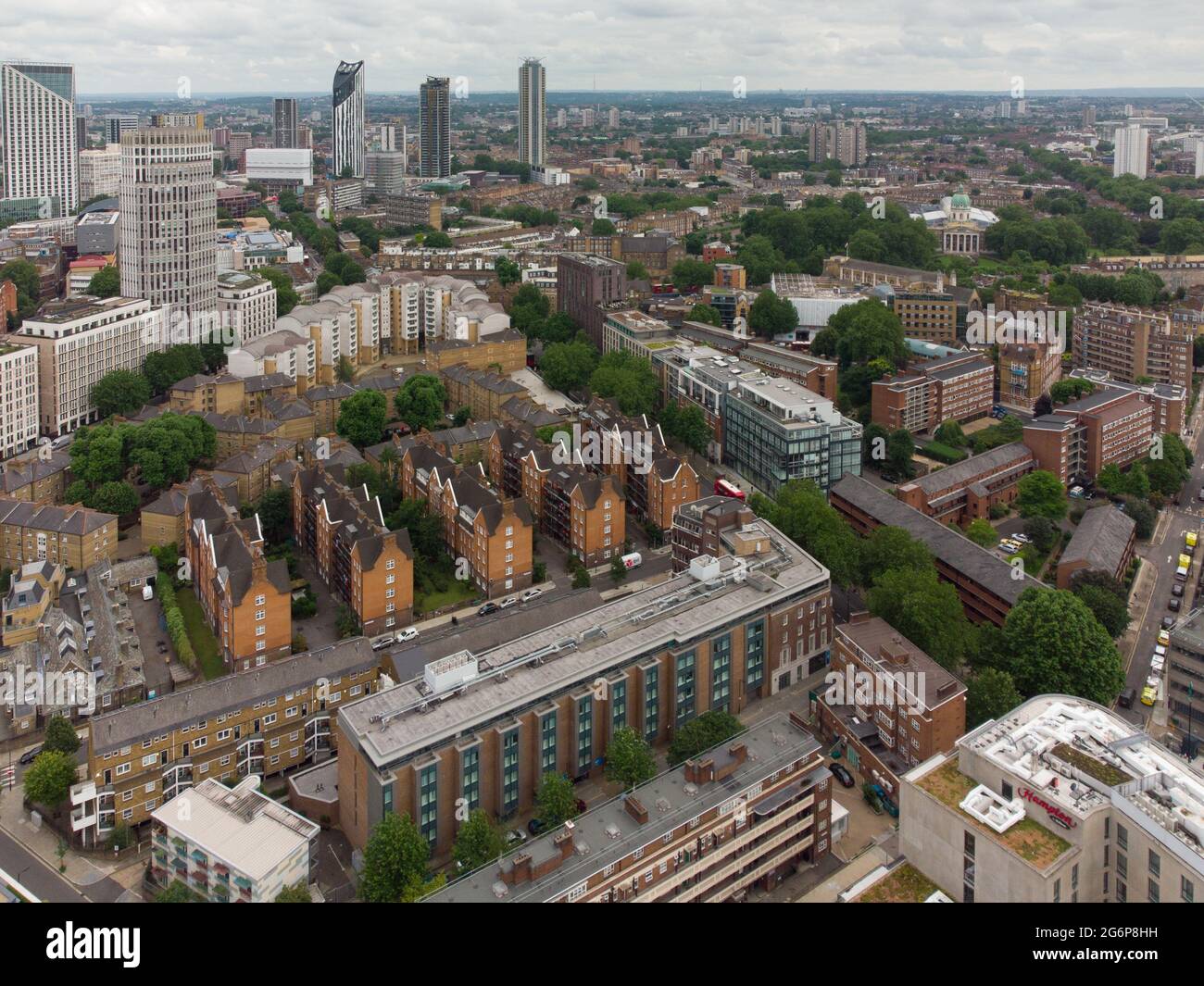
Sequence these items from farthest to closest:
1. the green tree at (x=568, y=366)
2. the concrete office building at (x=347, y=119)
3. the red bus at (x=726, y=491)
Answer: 1. the concrete office building at (x=347, y=119)
2. the green tree at (x=568, y=366)
3. the red bus at (x=726, y=491)

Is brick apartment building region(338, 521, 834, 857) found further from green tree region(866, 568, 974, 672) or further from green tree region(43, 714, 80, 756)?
green tree region(43, 714, 80, 756)

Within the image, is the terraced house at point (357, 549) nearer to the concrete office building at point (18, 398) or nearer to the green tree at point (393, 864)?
the green tree at point (393, 864)

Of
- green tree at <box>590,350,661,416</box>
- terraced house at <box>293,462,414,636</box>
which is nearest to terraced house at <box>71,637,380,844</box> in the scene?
terraced house at <box>293,462,414,636</box>

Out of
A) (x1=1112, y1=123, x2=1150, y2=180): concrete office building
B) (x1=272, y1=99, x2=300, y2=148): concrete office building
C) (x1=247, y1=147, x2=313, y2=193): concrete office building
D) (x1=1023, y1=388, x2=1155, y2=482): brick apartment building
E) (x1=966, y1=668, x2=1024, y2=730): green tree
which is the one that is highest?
(x1=272, y1=99, x2=300, y2=148): concrete office building

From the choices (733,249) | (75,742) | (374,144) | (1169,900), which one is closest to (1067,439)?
(1169,900)

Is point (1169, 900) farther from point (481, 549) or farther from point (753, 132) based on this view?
point (753, 132)

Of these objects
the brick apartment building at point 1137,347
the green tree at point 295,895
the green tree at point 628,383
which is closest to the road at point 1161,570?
the brick apartment building at point 1137,347
